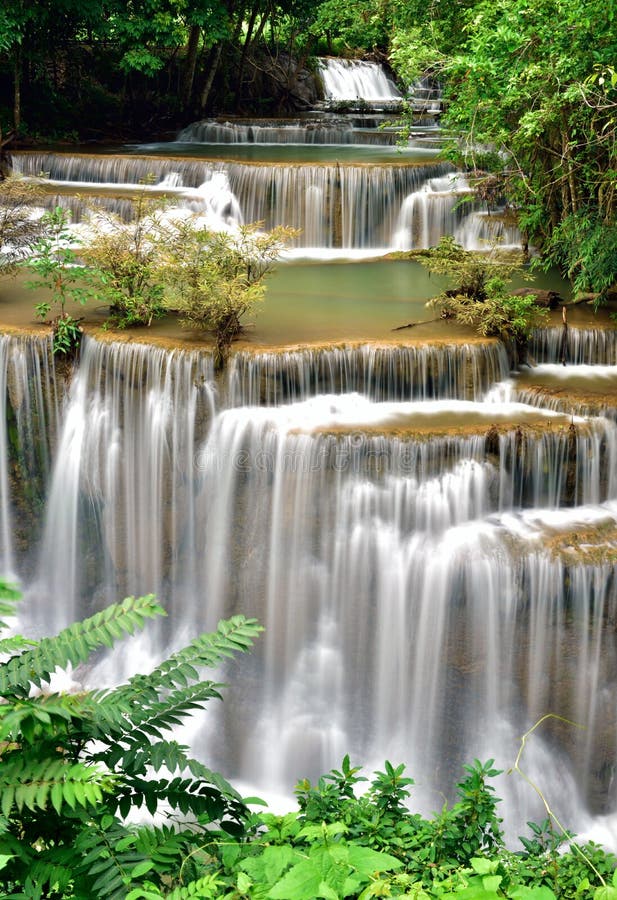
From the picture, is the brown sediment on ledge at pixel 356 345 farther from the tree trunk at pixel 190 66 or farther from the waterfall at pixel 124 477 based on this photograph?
A: the tree trunk at pixel 190 66

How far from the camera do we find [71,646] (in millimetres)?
2697

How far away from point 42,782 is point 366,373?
7.27 metres

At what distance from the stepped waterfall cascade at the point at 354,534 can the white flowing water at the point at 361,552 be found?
0.02 meters

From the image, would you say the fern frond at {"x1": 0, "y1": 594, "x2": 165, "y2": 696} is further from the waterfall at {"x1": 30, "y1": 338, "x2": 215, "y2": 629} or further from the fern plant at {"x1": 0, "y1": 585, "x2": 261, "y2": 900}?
the waterfall at {"x1": 30, "y1": 338, "x2": 215, "y2": 629}

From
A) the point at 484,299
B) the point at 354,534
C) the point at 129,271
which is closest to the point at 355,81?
the point at 484,299

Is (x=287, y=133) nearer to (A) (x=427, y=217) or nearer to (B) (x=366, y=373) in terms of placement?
(A) (x=427, y=217)

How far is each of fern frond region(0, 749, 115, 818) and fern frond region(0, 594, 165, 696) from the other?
19cm

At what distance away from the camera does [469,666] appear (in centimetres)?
811

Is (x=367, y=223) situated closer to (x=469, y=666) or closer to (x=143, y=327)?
(x=143, y=327)

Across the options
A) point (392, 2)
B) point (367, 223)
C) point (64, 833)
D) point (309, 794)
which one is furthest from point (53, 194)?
point (64, 833)

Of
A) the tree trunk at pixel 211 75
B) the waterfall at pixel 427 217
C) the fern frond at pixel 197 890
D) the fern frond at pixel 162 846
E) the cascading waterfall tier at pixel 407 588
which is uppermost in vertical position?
the tree trunk at pixel 211 75

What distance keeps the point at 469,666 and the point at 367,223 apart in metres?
8.67

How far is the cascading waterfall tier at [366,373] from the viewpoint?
363 inches

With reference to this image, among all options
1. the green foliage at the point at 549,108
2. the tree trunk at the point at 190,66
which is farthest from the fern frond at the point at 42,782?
the tree trunk at the point at 190,66
